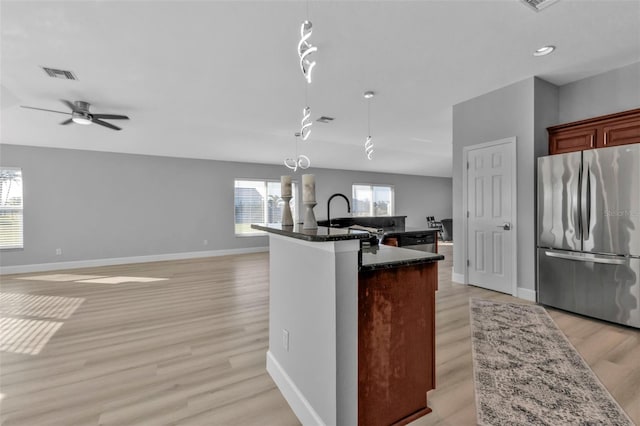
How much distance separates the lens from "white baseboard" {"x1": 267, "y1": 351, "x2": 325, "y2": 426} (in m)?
1.57

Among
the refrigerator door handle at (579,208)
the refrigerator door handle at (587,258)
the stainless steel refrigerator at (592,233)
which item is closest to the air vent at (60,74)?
the stainless steel refrigerator at (592,233)

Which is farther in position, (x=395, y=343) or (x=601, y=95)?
(x=601, y=95)

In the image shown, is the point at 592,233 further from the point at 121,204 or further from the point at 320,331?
the point at 121,204

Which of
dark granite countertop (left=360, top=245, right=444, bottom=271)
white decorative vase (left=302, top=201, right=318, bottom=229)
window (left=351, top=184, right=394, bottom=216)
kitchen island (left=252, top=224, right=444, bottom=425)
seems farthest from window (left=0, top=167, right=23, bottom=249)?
window (left=351, top=184, right=394, bottom=216)

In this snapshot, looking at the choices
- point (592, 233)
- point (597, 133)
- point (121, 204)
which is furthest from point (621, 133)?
point (121, 204)

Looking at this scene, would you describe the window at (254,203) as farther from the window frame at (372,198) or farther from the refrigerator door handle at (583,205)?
the refrigerator door handle at (583,205)

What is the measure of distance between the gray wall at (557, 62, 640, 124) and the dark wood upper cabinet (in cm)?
45

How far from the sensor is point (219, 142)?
6887 mm

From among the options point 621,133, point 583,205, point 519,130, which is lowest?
point 583,205

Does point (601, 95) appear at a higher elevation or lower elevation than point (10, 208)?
higher

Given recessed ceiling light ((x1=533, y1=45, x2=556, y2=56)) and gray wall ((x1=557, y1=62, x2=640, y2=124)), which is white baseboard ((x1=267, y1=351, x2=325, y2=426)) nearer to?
recessed ceiling light ((x1=533, y1=45, x2=556, y2=56))

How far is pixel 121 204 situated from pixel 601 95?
8792 millimetres

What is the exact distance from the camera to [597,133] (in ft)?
10.9

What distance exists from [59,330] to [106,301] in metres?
1.02
